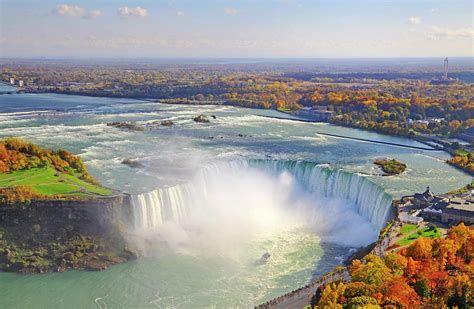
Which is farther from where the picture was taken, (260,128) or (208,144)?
(260,128)

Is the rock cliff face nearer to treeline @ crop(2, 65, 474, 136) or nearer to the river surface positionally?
the river surface

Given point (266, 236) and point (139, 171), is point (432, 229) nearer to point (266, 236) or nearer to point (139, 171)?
point (266, 236)

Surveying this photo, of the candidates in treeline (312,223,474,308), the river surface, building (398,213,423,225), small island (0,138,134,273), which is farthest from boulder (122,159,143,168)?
treeline (312,223,474,308)

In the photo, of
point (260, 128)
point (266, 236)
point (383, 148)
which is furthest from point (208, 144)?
point (266, 236)

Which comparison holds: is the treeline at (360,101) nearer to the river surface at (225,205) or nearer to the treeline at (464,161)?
the river surface at (225,205)

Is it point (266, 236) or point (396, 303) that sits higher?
point (396, 303)

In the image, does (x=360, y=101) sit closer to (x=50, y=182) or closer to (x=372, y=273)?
(x=50, y=182)

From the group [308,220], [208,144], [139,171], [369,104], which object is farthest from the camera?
[369,104]
